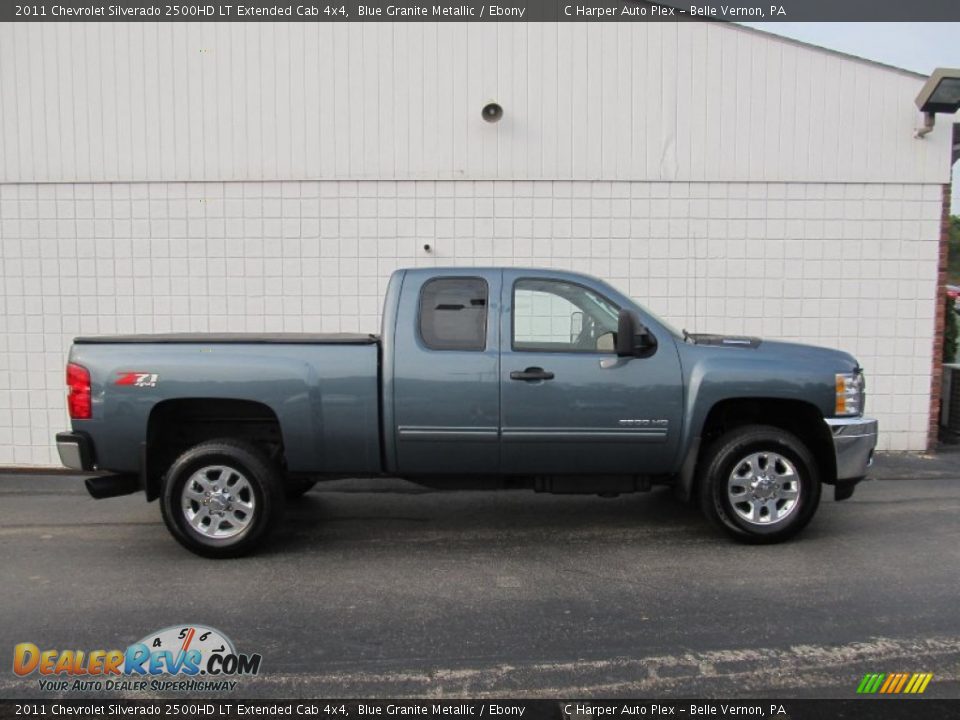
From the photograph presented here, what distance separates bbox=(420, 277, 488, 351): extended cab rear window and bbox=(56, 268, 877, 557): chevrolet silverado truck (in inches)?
0.4

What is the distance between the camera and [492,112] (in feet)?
26.0

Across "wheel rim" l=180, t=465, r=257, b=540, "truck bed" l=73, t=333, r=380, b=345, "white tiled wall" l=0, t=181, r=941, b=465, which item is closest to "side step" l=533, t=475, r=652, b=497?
"truck bed" l=73, t=333, r=380, b=345

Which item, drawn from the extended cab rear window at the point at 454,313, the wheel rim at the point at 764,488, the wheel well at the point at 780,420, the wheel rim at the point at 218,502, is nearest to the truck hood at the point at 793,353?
the wheel well at the point at 780,420

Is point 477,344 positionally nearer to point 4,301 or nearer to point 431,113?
Result: point 431,113

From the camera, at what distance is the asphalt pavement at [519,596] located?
3.35 m

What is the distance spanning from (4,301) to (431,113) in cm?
513

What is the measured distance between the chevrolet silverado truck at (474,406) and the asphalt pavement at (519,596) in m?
0.47

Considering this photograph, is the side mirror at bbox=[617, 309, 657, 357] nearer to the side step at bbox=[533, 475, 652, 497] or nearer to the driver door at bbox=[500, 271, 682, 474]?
the driver door at bbox=[500, 271, 682, 474]

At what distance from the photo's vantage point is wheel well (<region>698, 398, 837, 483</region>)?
5039 millimetres

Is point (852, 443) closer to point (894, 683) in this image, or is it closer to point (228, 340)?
point (894, 683)

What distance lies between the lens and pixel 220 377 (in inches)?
190

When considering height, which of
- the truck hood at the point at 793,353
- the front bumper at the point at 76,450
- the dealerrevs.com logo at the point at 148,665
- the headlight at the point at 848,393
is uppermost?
the truck hood at the point at 793,353

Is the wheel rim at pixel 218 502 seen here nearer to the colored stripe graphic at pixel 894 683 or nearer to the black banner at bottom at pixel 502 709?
the black banner at bottom at pixel 502 709

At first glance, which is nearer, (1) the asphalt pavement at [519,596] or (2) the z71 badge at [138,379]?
(1) the asphalt pavement at [519,596]
